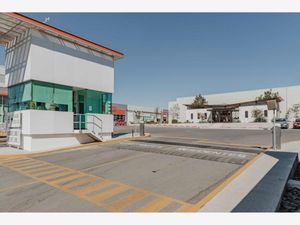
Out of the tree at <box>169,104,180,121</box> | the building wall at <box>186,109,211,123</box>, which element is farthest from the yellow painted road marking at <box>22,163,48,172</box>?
the tree at <box>169,104,180,121</box>

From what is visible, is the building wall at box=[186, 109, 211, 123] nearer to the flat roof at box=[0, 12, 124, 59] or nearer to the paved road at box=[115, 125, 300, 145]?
the paved road at box=[115, 125, 300, 145]

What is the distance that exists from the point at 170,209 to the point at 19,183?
4873mm

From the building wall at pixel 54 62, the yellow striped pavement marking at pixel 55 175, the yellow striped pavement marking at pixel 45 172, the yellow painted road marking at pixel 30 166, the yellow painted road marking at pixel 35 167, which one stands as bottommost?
the yellow painted road marking at pixel 30 166

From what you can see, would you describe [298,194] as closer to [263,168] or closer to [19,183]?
[263,168]

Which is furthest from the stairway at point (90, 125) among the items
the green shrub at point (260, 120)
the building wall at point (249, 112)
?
the building wall at point (249, 112)

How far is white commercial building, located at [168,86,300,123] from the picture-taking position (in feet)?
137

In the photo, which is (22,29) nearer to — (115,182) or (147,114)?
(115,182)

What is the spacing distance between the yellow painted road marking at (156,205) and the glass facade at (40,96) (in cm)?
1054

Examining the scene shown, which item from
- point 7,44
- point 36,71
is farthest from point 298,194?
point 7,44

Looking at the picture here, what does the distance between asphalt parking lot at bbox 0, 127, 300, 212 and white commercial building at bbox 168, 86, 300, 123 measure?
40.2 metres

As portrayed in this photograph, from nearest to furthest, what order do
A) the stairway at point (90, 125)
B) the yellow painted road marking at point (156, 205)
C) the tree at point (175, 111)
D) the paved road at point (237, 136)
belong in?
the yellow painted road marking at point (156, 205) → the stairway at point (90, 125) → the paved road at point (237, 136) → the tree at point (175, 111)

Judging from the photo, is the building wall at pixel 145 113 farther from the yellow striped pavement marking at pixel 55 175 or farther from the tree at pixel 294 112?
the yellow striped pavement marking at pixel 55 175

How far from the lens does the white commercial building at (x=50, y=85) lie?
449 inches
